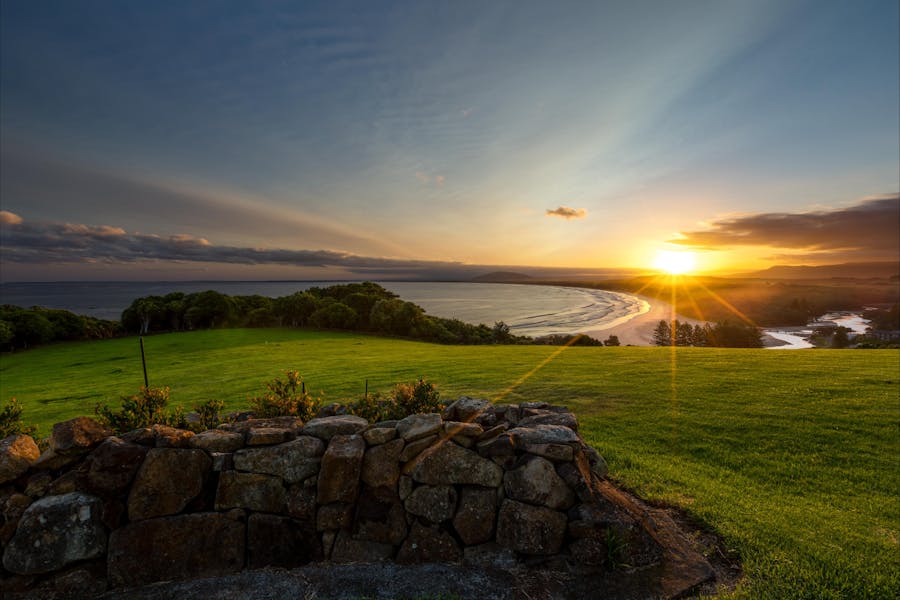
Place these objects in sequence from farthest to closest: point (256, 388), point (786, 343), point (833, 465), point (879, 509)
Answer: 1. point (786, 343)
2. point (256, 388)
3. point (833, 465)
4. point (879, 509)

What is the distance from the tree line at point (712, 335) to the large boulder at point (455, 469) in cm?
5449

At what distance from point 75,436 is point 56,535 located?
3.78 ft

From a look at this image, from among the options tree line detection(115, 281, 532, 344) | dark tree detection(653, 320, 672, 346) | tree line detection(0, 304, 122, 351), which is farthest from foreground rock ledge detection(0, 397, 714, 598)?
dark tree detection(653, 320, 672, 346)

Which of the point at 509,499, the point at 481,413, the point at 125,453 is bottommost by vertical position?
the point at 509,499

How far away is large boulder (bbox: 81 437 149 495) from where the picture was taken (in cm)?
471

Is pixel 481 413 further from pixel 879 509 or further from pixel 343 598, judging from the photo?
pixel 879 509

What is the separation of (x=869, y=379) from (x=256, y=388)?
26962 millimetres

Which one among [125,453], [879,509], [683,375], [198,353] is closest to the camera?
[125,453]

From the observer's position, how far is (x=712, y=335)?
6222cm

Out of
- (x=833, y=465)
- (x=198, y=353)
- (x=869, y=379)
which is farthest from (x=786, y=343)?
(x=198, y=353)

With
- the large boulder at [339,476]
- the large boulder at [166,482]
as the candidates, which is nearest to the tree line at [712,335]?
the large boulder at [339,476]

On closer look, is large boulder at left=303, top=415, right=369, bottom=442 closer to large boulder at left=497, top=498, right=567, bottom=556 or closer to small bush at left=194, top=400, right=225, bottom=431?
large boulder at left=497, top=498, right=567, bottom=556

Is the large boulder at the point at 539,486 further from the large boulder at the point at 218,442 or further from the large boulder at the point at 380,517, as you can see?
the large boulder at the point at 218,442

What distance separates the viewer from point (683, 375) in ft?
54.5
